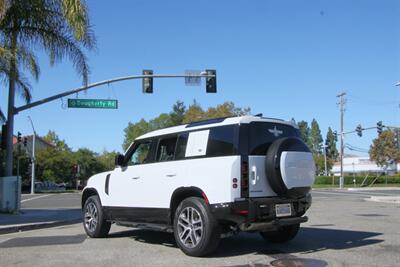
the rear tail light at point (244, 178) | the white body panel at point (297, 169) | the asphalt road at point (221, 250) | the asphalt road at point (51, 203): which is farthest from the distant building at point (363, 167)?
the rear tail light at point (244, 178)

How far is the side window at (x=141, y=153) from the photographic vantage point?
10.2 meters

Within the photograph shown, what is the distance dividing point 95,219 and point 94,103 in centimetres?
1464

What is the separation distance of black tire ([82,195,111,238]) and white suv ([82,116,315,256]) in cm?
151

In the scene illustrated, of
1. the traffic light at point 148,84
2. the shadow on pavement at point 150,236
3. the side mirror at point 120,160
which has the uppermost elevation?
the traffic light at point 148,84

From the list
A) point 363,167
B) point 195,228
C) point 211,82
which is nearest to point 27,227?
point 195,228

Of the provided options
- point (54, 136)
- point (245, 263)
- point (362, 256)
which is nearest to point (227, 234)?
point (245, 263)

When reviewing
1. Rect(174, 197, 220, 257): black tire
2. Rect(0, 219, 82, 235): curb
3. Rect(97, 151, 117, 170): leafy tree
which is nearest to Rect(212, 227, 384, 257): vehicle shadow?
Rect(174, 197, 220, 257): black tire

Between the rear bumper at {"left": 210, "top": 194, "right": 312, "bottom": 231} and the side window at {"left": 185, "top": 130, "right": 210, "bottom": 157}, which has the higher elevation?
the side window at {"left": 185, "top": 130, "right": 210, "bottom": 157}

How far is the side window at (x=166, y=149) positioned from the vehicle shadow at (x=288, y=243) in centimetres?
167

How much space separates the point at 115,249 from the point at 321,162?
390ft

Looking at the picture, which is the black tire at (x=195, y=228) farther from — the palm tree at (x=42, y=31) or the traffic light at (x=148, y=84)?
the traffic light at (x=148, y=84)

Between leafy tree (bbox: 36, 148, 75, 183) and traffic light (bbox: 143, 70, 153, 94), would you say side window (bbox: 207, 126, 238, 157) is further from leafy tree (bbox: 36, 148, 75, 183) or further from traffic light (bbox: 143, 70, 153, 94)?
leafy tree (bbox: 36, 148, 75, 183)

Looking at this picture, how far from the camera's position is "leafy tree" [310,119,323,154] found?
151550mm

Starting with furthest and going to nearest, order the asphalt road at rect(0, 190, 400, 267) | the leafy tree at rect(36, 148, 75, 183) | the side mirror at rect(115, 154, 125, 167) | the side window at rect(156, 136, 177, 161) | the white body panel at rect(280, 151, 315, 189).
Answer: the leafy tree at rect(36, 148, 75, 183), the side mirror at rect(115, 154, 125, 167), the side window at rect(156, 136, 177, 161), the white body panel at rect(280, 151, 315, 189), the asphalt road at rect(0, 190, 400, 267)
